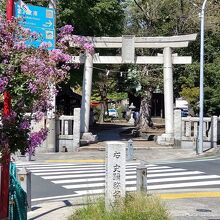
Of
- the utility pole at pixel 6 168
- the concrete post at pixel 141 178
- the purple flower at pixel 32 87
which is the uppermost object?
the purple flower at pixel 32 87

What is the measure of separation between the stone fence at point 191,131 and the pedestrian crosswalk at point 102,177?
822cm

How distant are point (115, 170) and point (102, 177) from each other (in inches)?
330

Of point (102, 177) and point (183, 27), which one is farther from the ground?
point (183, 27)

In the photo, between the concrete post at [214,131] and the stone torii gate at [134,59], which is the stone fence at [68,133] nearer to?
the stone torii gate at [134,59]

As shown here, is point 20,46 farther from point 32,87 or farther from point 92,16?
point 92,16

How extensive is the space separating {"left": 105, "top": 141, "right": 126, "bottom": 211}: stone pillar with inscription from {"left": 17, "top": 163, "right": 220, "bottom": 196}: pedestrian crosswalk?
4.18 m

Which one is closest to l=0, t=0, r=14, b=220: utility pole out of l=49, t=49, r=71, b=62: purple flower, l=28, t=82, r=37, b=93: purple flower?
l=28, t=82, r=37, b=93: purple flower

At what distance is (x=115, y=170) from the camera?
30.1ft

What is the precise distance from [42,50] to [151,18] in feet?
113

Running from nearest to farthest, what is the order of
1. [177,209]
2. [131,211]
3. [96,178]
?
[131,211] < [177,209] < [96,178]

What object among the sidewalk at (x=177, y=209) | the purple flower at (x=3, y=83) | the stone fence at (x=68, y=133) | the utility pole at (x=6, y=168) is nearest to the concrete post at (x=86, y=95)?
the stone fence at (x=68, y=133)

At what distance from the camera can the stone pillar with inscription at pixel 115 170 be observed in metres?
9.07

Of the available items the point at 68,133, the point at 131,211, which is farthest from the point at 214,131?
the point at 131,211

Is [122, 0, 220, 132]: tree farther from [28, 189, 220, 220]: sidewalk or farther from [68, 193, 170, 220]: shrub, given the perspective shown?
[68, 193, 170, 220]: shrub
